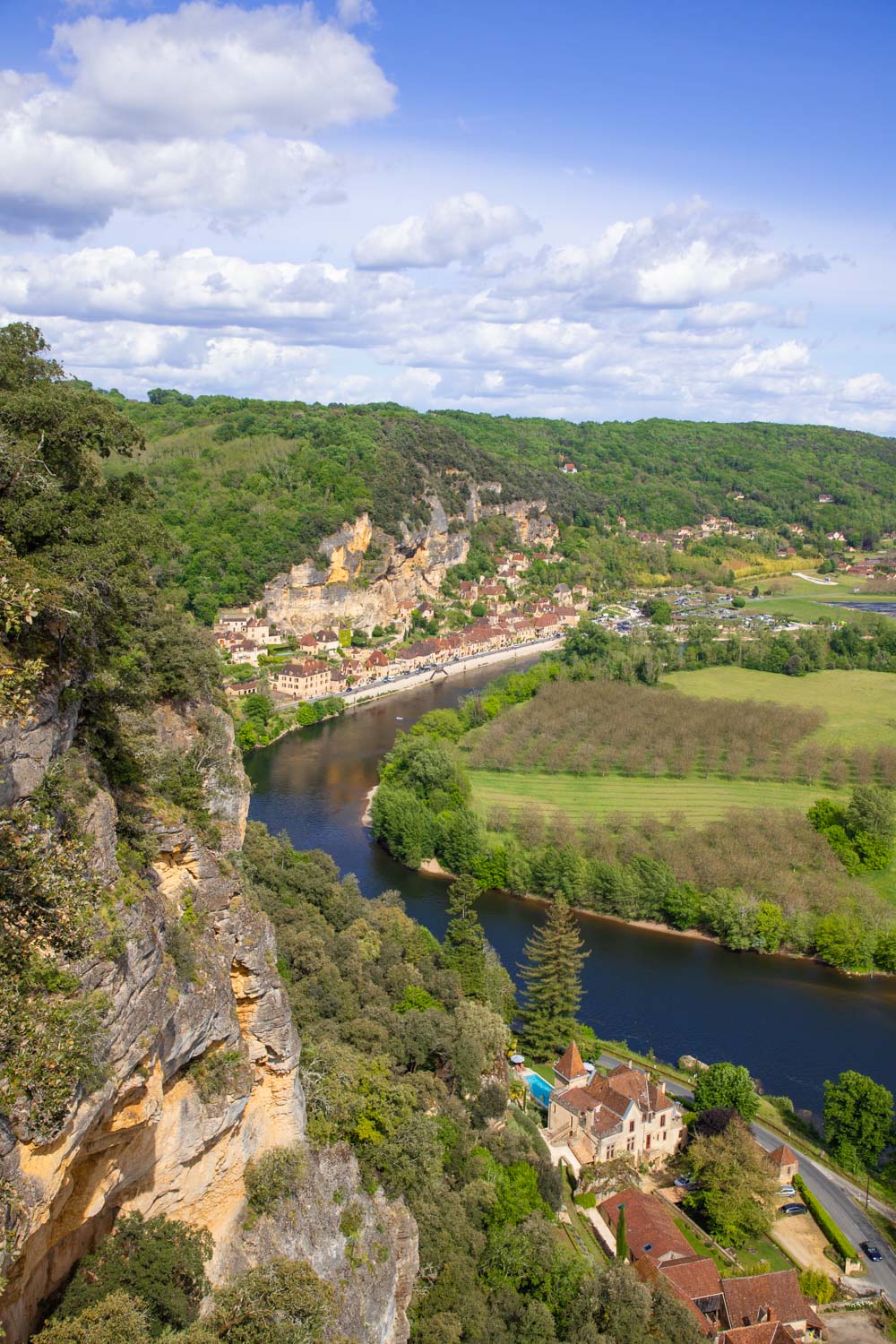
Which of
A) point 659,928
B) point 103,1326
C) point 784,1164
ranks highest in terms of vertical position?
point 103,1326

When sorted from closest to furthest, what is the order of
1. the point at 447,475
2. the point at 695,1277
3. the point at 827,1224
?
the point at 695,1277 → the point at 827,1224 → the point at 447,475

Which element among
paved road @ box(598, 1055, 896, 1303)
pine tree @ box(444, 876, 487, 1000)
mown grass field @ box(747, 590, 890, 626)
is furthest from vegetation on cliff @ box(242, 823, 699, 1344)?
mown grass field @ box(747, 590, 890, 626)

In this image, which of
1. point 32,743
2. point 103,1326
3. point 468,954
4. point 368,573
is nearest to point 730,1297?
point 468,954

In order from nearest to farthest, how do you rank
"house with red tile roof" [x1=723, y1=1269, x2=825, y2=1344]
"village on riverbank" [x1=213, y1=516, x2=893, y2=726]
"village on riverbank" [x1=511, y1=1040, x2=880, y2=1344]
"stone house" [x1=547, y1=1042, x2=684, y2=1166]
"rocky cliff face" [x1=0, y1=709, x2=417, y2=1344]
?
"rocky cliff face" [x1=0, y1=709, x2=417, y2=1344]
"house with red tile roof" [x1=723, y1=1269, x2=825, y2=1344]
"village on riverbank" [x1=511, y1=1040, x2=880, y2=1344]
"stone house" [x1=547, y1=1042, x2=684, y2=1166]
"village on riverbank" [x1=213, y1=516, x2=893, y2=726]

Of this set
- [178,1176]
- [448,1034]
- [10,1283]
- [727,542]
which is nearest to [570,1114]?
[448,1034]

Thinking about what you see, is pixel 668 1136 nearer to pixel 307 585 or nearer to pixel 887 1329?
Answer: pixel 887 1329

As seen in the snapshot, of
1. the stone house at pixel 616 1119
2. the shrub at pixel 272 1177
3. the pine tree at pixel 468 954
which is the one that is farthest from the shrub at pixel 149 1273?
the pine tree at pixel 468 954

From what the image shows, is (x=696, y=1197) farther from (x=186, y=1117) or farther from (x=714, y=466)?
(x=714, y=466)

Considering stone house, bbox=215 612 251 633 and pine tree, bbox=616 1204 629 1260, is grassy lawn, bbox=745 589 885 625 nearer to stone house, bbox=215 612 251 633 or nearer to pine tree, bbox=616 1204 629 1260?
stone house, bbox=215 612 251 633
